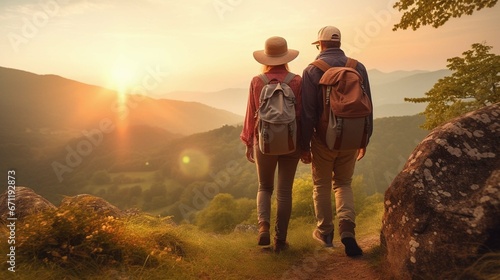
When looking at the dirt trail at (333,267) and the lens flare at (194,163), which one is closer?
the dirt trail at (333,267)

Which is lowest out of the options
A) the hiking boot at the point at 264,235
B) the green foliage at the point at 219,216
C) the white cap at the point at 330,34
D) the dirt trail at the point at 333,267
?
the green foliage at the point at 219,216

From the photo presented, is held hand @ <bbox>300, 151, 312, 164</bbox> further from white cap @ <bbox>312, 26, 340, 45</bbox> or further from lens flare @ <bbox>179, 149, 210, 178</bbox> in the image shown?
lens flare @ <bbox>179, 149, 210, 178</bbox>

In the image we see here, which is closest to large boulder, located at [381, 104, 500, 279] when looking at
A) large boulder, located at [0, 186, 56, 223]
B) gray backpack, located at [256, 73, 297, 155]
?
gray backpack, located at [256, 73, 297, 155]

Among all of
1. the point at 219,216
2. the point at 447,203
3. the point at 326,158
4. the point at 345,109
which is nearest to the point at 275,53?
the point at 345,109

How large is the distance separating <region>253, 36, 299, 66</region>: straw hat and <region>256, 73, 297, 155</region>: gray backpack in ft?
1.52

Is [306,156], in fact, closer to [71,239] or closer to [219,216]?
[71,239]

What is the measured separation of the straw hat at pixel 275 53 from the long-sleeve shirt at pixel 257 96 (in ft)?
0.47

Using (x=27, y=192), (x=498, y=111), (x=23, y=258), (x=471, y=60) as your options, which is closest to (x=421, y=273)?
(x=498, y=111)

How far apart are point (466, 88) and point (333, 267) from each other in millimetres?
7561

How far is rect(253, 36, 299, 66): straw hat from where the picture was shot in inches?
189

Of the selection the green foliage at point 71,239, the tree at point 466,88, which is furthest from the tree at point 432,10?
the green foliage at point 71,239

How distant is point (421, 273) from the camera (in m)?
3.06

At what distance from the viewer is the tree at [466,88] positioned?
28.8ft

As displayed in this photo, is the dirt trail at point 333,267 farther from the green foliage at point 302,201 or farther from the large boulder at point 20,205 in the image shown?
the green foliage at point 302,201
